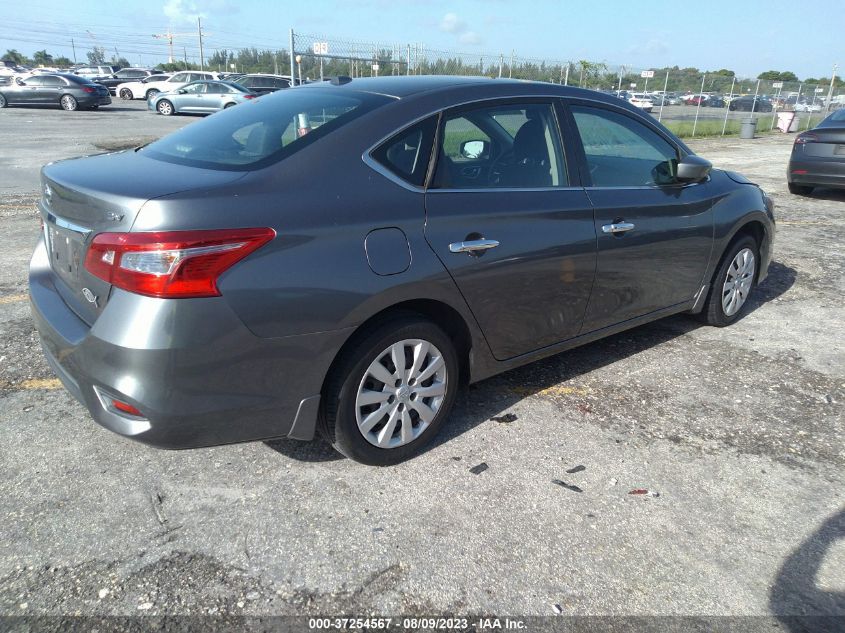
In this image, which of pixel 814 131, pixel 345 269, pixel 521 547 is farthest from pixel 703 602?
pixel 814 131

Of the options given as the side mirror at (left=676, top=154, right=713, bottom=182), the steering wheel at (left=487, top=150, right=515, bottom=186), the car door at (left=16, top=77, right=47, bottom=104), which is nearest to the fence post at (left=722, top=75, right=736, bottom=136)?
the side mirror at (left=676, top=154, right=713, bottom=182)

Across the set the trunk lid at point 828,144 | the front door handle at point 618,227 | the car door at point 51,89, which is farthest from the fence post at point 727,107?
the car door at point 51,89

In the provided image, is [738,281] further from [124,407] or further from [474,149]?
[124,407]

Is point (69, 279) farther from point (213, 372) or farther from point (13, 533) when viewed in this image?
point (13, 533)

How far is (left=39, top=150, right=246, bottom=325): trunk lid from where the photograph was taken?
2492 mm

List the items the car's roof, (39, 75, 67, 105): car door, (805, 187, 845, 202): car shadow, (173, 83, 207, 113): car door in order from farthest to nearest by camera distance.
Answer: (39, 75, 67, 105): car door → (173, 83, 207, 113): car door → (805, 187, 845, 202): car shadow → the car's roof

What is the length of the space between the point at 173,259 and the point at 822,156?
11307mm

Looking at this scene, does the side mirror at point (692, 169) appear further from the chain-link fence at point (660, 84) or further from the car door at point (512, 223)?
the chain-link fence at point (660, 84)

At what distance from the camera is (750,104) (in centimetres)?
2945

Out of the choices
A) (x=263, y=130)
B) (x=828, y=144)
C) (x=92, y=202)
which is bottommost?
(x=828, y=144)

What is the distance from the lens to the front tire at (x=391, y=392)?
2.88 meters

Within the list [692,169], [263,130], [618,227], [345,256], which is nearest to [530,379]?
[618,227]

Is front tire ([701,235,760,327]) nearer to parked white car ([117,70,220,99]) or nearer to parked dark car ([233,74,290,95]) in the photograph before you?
parked dark car ([233,74,290,95])

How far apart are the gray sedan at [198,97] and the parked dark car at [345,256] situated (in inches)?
950
